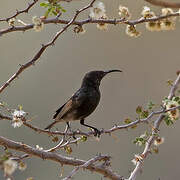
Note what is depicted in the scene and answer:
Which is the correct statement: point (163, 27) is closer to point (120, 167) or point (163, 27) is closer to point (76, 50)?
point (120, 167)

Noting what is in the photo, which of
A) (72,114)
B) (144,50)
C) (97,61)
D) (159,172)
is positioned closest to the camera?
(72,114)

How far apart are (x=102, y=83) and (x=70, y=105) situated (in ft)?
28.1

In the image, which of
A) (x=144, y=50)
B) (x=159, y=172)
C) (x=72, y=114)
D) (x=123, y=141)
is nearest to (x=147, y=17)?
(x=72, y=114)

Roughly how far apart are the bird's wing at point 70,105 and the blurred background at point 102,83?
6467 mm

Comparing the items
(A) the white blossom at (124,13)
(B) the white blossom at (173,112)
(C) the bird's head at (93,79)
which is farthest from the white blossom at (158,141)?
(C) the bird's head at (93,79)

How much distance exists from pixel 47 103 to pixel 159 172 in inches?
155

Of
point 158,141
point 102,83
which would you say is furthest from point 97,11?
point 102,83

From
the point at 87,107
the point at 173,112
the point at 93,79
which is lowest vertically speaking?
the point at 87,107

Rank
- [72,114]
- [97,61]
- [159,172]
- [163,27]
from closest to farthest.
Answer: [163,27]
[72,114]
[159,172]
[97,61]

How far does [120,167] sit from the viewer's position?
13.2 meters

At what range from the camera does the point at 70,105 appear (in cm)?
584

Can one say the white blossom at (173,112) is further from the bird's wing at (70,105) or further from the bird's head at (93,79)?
the bird's head at (93,79)

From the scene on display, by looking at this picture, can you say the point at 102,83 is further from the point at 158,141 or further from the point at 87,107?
the point at 158,141

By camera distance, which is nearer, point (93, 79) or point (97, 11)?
point (97, 11)
